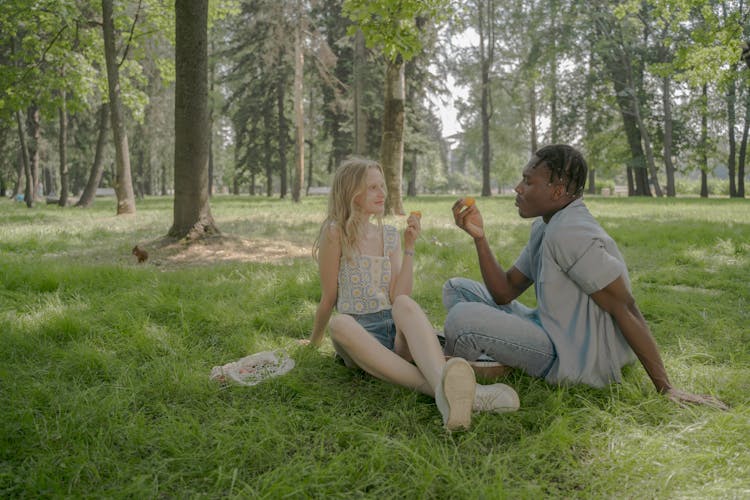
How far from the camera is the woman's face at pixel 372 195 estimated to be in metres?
3.19

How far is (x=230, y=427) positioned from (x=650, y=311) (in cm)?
364

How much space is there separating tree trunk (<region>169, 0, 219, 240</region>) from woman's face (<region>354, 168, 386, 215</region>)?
4717mm

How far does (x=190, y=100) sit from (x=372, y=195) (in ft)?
16.2

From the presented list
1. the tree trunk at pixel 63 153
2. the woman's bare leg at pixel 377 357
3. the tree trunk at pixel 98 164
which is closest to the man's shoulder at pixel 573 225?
the woman's bare leg at pixel 377 357

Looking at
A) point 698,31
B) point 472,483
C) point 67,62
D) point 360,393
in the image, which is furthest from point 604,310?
point 67,62

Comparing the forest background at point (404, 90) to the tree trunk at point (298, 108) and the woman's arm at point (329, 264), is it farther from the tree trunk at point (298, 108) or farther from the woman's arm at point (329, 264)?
the woman's arm at point (329, 264)

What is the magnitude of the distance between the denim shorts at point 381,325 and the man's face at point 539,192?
1028mm

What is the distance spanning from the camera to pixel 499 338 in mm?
2781

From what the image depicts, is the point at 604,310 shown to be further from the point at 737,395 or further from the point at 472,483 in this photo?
the point at 472,483

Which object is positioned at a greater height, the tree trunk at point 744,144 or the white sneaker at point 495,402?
the tree trunk at point 744,144

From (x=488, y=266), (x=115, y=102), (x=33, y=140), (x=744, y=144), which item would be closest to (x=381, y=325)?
(x=488, y=266)

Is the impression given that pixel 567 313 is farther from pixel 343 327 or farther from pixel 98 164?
pixel 98 164

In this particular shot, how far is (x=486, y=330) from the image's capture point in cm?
278

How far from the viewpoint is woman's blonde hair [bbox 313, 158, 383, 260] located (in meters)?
3.19
